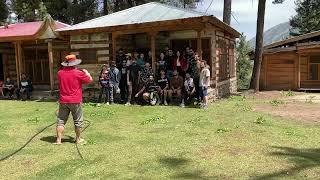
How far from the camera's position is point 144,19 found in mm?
16438

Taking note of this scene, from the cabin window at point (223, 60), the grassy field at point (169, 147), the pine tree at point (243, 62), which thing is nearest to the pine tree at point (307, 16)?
the pine tree at point (243, 62)

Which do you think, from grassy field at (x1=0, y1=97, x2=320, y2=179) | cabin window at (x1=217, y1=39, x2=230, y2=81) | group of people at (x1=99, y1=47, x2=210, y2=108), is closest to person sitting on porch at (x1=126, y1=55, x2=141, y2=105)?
group of people at (x1=99, y1=47, x2=210, y2=108)

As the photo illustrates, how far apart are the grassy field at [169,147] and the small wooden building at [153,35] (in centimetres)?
330

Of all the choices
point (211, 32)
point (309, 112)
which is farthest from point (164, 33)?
point (309, 112)

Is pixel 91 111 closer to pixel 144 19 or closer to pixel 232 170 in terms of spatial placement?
pixel 144 19

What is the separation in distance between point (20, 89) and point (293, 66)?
13.8 m

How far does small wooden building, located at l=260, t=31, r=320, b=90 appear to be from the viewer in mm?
24125

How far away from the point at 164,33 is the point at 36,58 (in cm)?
714

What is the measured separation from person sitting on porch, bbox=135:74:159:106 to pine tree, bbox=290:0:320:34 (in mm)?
27626

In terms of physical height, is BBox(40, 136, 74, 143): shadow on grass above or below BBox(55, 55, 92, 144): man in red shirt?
below

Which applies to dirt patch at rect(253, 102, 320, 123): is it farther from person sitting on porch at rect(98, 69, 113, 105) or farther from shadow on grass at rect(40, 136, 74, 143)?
shadow on grass at rect(40, 136, 74, 143)

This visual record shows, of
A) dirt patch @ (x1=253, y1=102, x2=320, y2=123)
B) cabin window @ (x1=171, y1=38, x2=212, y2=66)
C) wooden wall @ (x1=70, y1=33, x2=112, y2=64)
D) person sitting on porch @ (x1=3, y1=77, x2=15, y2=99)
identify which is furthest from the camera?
person sitting on porch @ (x1=3, y1=77, x2=15, y2=99)

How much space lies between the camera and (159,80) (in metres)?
15.5

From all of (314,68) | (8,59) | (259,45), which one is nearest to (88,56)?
(8,59)
